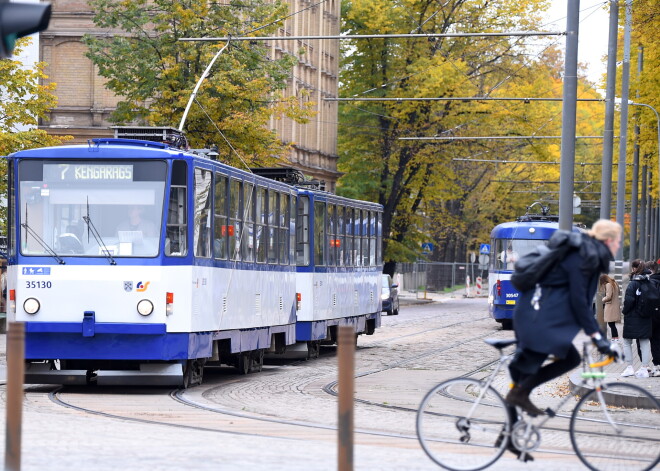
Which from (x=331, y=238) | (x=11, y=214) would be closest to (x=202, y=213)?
(x=11, y=214)

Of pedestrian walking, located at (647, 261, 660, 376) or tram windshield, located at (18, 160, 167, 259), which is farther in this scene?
pedestrian walking, located at (647, 261, 660, 376)

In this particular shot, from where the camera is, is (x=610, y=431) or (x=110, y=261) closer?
(x=610, y=431)

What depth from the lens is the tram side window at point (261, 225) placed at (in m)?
22.0

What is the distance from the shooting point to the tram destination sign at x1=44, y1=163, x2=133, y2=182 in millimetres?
17594

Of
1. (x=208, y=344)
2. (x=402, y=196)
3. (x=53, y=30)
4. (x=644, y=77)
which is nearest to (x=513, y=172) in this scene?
(x=402, y=196)

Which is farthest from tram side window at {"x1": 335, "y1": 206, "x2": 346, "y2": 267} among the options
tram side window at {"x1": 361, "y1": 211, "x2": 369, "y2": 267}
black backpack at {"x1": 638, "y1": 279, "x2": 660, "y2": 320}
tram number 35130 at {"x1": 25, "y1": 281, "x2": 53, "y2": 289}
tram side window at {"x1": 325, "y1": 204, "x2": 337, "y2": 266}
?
tram number 35130 at {"x1": 25, "y1": 281, "x2": 53, "y2": 289}

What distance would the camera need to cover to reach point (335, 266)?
91.8 feet

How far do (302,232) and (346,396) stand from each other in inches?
693

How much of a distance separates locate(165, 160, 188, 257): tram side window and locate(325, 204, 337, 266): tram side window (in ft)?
32.1

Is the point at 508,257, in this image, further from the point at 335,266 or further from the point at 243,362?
the point at 243,362

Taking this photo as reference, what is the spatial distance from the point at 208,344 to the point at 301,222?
25.4 feet

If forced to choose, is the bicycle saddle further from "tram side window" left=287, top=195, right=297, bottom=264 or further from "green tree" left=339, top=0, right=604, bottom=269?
"green tree" left=339, top=0, right=604, bottom=269

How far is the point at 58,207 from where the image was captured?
57.7 feet

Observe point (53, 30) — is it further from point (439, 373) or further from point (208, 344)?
point (208, 344)
